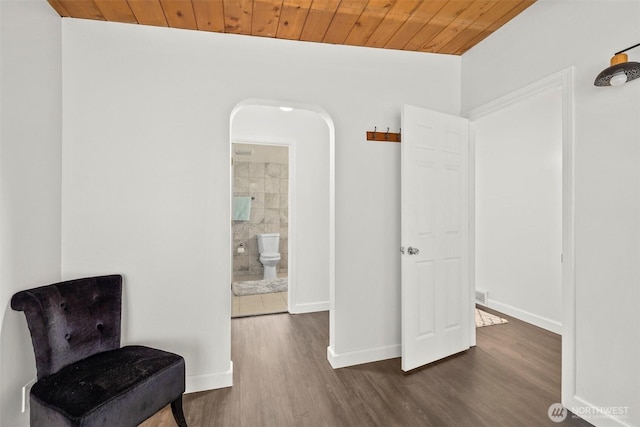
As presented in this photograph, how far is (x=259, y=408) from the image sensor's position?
6.34ft

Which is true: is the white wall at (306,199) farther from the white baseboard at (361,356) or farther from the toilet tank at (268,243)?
the toilet tank at (268,243)

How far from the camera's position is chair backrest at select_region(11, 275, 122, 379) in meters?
1.54

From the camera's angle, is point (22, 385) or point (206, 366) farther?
point (206, 366)

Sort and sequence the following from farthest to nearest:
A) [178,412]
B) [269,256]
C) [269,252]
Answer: [269,252], [269,256], [178,412]

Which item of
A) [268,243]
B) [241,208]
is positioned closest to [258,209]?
[241,208]

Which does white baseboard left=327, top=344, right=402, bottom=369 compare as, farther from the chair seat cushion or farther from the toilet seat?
the toilet seat

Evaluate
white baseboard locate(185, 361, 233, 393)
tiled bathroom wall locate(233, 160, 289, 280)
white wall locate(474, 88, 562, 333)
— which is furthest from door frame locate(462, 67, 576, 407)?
tiled bathroom wall locate(233, 160, 289, 280)

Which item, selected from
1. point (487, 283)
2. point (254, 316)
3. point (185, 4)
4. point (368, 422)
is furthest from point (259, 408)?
point (487, 283)

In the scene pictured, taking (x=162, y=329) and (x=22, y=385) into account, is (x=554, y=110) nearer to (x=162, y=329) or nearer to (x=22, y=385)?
(x=162, y=329)

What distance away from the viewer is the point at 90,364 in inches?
64.4

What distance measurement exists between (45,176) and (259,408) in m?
1.88

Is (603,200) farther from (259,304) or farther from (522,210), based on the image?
(259,304)

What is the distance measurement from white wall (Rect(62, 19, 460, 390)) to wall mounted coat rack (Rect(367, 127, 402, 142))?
0.07 meters

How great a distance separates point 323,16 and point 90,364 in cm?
247
